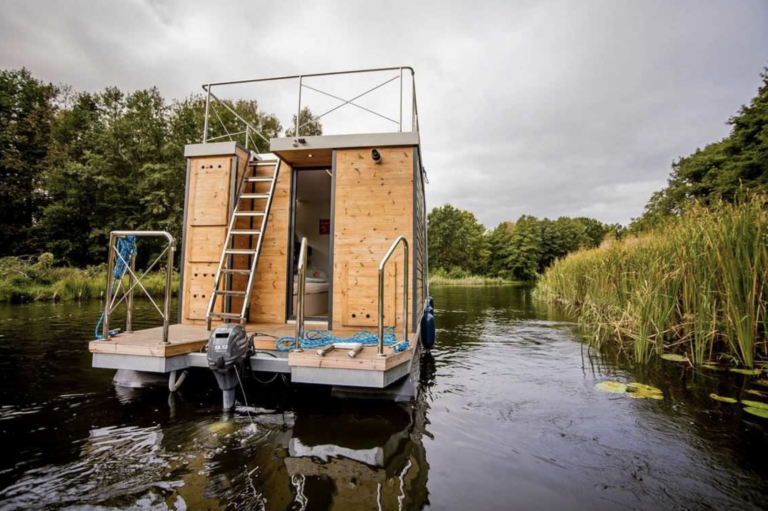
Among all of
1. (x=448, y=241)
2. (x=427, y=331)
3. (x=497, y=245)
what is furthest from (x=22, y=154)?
(x=497, y=245)

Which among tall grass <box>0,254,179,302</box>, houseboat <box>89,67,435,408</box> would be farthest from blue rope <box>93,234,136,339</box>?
tall grass <box>0,254,179,302</box>

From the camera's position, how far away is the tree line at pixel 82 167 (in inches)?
765

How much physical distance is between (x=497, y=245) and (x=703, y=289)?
47.9 meters

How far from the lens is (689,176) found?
74.6ft

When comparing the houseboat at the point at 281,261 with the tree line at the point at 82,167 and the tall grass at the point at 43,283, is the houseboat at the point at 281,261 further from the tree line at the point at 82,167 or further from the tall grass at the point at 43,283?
the tree line at the point at 82,167

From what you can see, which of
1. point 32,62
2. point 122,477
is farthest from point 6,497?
point 32,62

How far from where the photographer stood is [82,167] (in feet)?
64.0

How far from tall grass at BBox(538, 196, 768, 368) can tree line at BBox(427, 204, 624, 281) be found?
33.7 m

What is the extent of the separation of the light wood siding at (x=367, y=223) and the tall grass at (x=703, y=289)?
154 inches

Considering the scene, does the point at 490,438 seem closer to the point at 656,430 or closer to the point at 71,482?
the point at 656,430

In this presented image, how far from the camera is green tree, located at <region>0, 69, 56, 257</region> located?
19.1 metres

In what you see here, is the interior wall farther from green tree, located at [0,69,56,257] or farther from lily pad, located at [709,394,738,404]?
green tree, located at [0,69,56,257]

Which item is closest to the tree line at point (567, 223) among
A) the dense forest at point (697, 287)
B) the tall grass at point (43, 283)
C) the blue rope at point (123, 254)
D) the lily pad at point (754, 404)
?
the dense forest at point (697, 287)

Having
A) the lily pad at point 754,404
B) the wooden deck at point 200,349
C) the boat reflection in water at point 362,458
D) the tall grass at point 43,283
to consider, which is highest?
the tall grass at point 43,283
